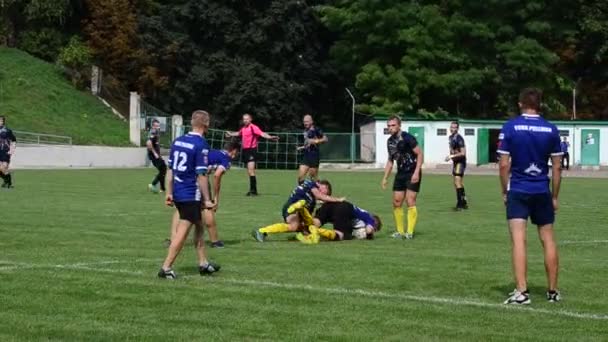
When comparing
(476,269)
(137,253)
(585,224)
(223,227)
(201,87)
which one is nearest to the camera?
(476,269)

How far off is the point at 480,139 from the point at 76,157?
21.7 m

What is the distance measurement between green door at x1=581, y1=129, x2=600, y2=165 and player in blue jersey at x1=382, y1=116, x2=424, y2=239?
4434 centimetres

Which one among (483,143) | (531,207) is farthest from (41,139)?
(531,207)

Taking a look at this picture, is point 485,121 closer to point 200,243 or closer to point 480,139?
point 480,139

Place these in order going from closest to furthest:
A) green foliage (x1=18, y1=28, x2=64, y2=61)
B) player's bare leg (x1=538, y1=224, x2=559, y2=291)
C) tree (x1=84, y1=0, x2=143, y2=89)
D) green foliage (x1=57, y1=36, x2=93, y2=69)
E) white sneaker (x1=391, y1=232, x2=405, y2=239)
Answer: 1. player's bare leg (x1=538, y1=224, x2=559, y2=291)
2. white sneaker (x1=391, y1=232, x2=405, y2=239)
3. green foliage (x1=57, y1=36, x2=93, y2=69)
4. tree (x1=84, y1=0, x2=143, y2=89)
5. green foliage (x1=18, y1=28, x2=64, y2=61)

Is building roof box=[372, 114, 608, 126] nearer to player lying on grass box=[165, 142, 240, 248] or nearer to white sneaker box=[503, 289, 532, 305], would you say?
player lying on grass box=[165, 142, 240, 248]

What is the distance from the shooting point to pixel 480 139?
61594 mm

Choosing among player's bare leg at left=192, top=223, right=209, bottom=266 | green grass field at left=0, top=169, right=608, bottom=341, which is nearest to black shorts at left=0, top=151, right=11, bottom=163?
green grass field at left=0, top=169, right=608, bottom=341

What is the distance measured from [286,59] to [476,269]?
57.3 meters

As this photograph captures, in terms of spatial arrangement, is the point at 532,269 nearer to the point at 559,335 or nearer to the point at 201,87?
the point at 559,335

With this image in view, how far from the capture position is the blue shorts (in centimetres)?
1076

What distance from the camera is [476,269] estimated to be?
13297mm

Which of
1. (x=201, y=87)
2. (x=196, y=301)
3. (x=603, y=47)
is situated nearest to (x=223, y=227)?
(x=196, y=301)

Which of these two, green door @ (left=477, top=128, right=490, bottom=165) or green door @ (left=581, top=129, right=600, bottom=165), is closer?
green door @ (left=581, top=129, right=600, bottom=165)
